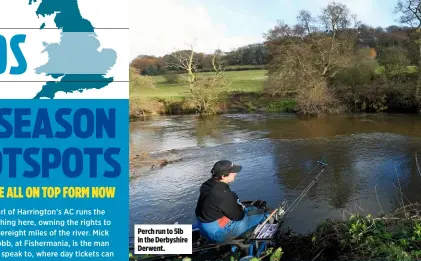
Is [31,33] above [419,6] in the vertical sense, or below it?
below

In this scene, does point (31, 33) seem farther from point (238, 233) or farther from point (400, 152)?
point (400, 152)

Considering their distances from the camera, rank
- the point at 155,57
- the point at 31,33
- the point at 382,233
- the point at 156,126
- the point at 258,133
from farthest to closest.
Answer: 1. the point at 155,57
2. the point at 156,126
3. the point at 258,133
4. the point at 382,233
5. the point at 31,33

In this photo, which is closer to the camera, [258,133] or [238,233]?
[238,233]

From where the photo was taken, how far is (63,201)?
2.97m

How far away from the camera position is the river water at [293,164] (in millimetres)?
9117

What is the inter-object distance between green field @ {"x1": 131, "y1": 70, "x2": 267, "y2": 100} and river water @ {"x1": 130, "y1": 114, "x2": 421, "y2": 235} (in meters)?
7.37

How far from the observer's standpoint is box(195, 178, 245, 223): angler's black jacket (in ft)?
16.1

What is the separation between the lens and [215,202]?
4906mm

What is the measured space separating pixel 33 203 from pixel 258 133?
53.3 feet

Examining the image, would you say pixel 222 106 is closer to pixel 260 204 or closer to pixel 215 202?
pixel 260 204

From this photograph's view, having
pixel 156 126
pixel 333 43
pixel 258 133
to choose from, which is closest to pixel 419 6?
pixel 333 43

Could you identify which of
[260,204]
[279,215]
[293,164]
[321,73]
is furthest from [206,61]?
[279,215]
